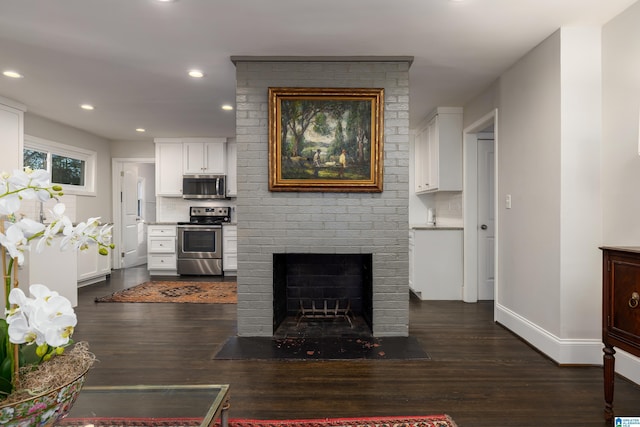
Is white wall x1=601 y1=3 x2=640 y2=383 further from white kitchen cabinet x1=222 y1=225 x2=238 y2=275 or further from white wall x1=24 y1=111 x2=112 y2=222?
white wall x1=24 y1=111 x2=112 y2=222

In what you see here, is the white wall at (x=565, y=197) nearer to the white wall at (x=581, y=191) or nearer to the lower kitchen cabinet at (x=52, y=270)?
the white wall at (x=581, y=191)

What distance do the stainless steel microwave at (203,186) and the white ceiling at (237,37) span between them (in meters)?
2.33

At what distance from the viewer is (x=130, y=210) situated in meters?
7.26

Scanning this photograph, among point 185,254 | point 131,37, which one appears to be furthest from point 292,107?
point 185,254

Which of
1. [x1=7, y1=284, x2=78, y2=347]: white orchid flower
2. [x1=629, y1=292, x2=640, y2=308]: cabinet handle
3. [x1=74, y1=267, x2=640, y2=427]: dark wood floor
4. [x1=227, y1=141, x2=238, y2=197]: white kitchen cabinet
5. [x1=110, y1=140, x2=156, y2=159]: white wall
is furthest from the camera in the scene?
[x1=110, y1=140, x2=156, y2=159]: white wall

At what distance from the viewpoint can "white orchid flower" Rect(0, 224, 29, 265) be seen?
748 millimetres

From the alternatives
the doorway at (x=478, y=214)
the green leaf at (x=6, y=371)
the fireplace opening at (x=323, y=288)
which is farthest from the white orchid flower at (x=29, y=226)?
the doorway at (x=478, y=214)

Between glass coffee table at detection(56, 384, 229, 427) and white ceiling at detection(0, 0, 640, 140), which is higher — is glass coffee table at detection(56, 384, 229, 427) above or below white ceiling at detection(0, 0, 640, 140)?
below

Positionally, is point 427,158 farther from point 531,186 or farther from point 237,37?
point 237,37

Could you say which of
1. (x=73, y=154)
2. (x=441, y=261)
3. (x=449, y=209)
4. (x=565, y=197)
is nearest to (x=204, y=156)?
(x=73, y=154)

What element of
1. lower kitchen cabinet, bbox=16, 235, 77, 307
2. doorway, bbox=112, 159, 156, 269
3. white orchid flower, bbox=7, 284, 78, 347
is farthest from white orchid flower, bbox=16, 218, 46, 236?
doorway, bbox=112, 159, 156, 269

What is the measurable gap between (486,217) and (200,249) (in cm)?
440

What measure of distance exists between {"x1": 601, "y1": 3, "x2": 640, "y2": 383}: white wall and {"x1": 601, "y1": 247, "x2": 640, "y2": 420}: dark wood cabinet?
646mm

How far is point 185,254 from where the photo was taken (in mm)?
6191
